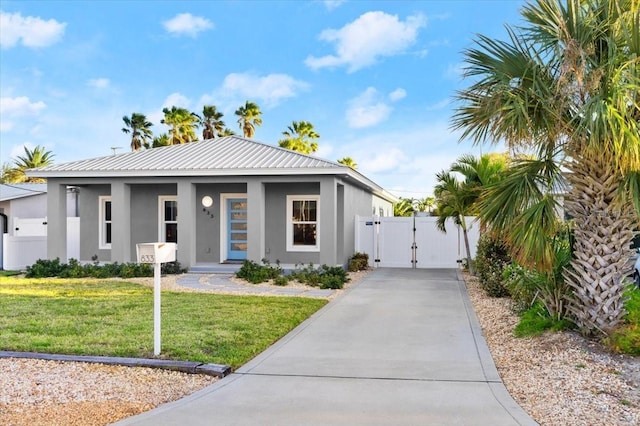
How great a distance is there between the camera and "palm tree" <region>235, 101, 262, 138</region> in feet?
114

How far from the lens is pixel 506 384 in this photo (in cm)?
546

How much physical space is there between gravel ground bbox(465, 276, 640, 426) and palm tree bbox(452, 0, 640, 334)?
26.1 inches

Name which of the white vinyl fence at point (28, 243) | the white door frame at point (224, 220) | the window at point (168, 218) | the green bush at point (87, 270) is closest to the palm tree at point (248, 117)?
the white vinyl fence at point (28, 243)

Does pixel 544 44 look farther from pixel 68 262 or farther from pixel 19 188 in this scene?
pixel 19 188

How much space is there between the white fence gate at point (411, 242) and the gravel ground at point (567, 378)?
10.1 meters

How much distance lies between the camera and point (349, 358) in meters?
6.47

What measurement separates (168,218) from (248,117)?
733 inches

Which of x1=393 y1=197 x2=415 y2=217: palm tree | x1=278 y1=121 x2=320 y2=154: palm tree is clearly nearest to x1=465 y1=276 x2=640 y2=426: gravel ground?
x1=278 y1=121 x2=320 y2=154: palm tree

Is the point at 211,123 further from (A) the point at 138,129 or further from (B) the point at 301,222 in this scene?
(B) the point at 301,222

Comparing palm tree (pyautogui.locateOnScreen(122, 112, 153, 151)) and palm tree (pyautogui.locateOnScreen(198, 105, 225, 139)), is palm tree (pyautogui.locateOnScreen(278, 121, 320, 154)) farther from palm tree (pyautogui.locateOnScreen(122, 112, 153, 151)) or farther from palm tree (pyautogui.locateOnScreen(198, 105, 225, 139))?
palm tree (pyautogui.locateOnScreen(122, 112, 153, 151))

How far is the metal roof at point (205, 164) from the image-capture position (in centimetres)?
1508

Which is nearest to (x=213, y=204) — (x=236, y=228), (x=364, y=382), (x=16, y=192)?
(x=236, y=228)

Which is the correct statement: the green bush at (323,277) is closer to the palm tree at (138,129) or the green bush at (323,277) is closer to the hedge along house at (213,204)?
the hedge along house at (213,204)

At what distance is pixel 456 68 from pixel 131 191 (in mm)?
13910
